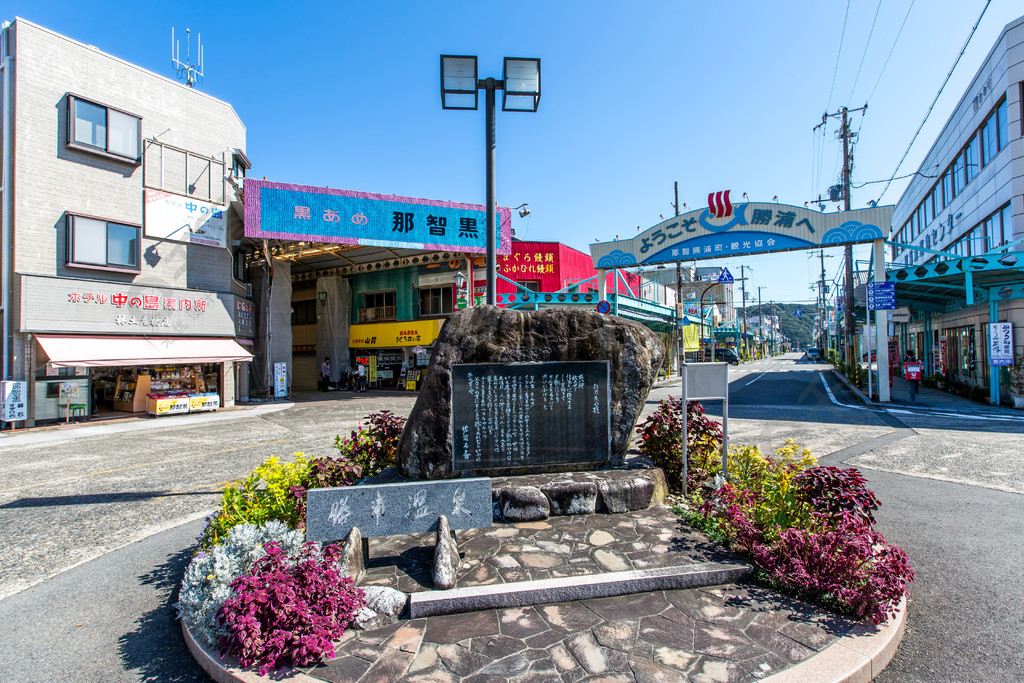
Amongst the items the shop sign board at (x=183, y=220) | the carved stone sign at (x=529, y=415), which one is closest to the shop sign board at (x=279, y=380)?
the shop sign board at (x=183, y=220)

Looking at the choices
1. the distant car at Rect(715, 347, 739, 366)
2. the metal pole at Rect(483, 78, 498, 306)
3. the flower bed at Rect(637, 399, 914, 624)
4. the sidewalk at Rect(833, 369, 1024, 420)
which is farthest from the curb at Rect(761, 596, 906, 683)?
the distant car at Rect(715, 347, 739, 366)

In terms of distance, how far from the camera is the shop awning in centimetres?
1520

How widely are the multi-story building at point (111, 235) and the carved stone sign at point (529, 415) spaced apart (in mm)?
15483

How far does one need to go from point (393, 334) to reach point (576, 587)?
24872mm

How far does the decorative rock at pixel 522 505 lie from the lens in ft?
18.0

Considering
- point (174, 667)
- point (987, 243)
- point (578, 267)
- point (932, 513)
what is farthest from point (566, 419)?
point (578, 267)

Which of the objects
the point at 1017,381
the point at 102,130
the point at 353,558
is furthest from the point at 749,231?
the point at 102,130

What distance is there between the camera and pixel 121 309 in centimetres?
1700

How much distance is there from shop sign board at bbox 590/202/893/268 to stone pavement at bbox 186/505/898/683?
15.9 metres

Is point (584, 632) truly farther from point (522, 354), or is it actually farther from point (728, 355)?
point (728, 355)

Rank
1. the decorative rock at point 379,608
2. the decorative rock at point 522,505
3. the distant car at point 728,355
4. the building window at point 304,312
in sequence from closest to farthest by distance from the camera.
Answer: the decorative rock at point 379,608 < the decorative rock at point 522,505 < the building window at point 304,312 < the distant car at point 728,355

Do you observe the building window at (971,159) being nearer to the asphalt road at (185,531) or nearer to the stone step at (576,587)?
the asphalt road at (185,531)

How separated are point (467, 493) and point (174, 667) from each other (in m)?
2.41

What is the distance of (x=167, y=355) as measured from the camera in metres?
17.5
